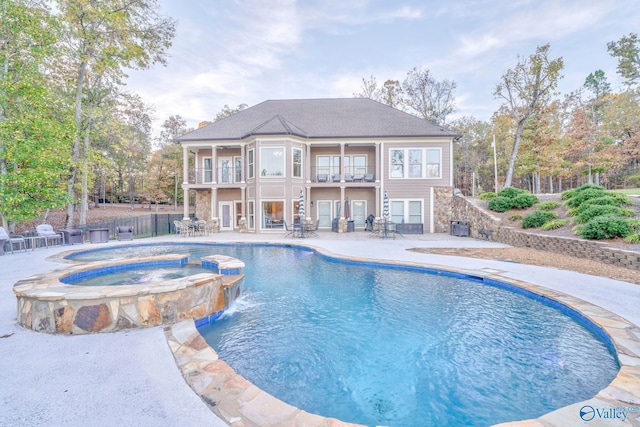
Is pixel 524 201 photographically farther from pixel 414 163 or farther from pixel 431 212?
pixel 414 163

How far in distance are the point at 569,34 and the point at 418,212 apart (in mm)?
13956

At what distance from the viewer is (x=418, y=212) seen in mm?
16031

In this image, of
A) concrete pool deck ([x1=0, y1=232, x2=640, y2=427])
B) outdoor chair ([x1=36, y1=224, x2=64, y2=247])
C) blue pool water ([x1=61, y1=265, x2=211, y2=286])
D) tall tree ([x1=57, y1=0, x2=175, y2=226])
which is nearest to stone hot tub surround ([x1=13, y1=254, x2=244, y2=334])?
concrete pool deck ([x1=0, y1=232, x2=640, y2=427])

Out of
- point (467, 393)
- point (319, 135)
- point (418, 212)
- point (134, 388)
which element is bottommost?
point (467, 393)

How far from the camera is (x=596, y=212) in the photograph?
29.0 ft

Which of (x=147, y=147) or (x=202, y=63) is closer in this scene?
(x=202, y=63)

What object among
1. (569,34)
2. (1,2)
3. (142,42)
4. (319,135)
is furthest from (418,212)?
(1,2)

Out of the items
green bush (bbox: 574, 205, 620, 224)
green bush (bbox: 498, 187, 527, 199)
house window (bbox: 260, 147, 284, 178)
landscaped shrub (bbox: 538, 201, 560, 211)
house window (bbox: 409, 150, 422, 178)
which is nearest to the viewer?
green bush (bbox: 574, 205, 620, 224)

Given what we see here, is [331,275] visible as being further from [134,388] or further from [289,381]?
[134,388]

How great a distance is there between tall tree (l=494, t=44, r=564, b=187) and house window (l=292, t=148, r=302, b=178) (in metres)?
13.5

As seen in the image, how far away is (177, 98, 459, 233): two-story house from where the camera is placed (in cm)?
1529

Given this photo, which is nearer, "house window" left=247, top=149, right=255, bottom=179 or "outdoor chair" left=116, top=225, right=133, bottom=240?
"outdoor chair" left=116, top=225, right=133, bottom=240

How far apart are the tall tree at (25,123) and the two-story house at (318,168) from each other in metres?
6.04

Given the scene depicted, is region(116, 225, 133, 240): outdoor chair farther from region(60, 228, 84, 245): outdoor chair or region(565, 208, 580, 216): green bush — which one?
region(565, 208, 580, 216): green bush
